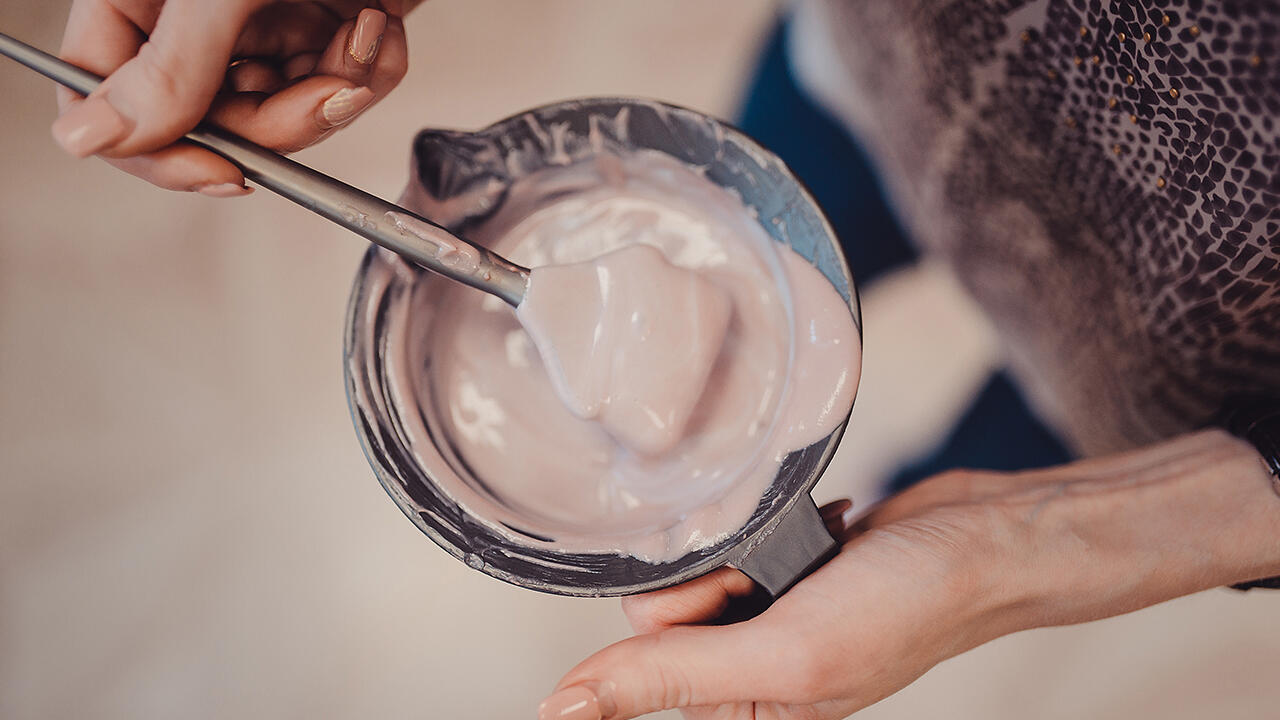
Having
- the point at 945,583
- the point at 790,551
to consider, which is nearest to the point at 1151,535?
the point at 945,583

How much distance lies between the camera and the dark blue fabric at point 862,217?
0.73 m

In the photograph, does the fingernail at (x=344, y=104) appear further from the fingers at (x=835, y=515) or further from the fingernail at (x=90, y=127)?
the fingers at (x=835, y=515)

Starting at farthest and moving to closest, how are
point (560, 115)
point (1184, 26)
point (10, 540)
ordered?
point (10, 540), point (560, 115), point (1184, 26)

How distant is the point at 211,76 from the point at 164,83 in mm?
24

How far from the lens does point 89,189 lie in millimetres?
757

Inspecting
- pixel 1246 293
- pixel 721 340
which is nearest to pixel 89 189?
pixel 721 340

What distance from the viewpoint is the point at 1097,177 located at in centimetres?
50

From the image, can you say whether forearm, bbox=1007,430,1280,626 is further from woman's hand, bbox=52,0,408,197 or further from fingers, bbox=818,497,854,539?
woman's hand, bbox=52,0,408,197

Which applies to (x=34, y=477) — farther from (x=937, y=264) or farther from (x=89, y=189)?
(x=937, y=264)

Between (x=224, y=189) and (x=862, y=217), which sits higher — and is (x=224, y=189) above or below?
above

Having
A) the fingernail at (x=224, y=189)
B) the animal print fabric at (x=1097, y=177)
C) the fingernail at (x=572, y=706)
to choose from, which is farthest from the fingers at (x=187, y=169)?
the animal print fabric at (x=1097, y=177)

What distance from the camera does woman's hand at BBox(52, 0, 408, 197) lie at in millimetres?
371

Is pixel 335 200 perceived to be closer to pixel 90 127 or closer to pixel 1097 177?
pixel 90 127

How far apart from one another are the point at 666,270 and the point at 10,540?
0.73 m
